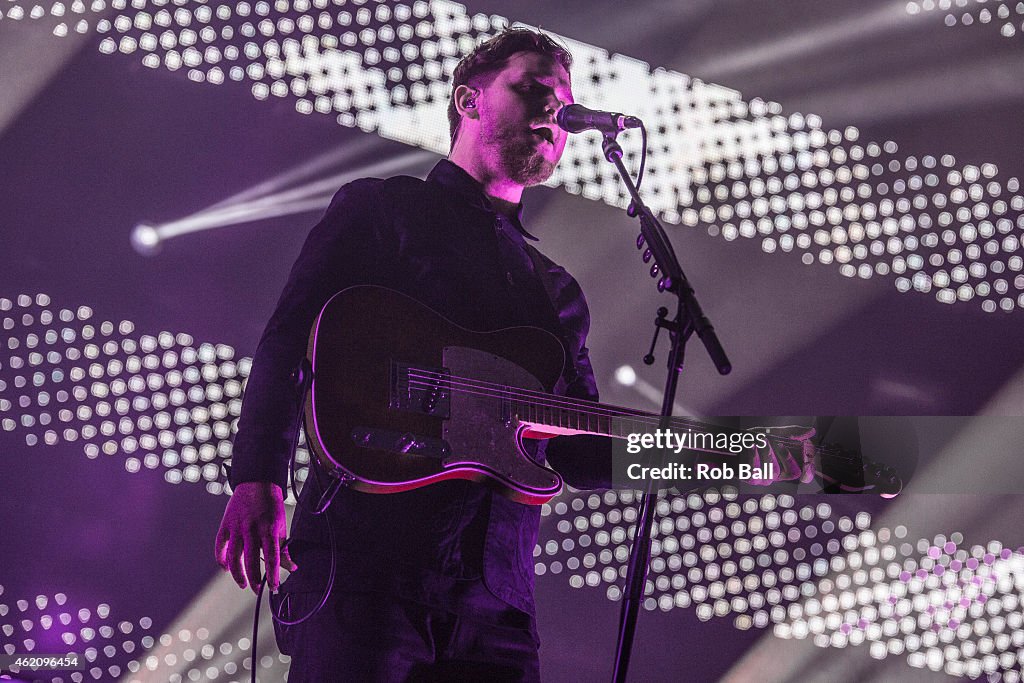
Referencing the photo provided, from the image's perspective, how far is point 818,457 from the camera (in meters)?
2.23

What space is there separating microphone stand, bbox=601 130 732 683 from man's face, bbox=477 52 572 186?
16.0 inches

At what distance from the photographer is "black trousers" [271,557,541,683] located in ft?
5.27

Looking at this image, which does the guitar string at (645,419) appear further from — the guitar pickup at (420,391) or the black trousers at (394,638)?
the black trousers at (394,638)

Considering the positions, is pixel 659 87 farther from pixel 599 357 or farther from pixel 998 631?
pixel 998 631

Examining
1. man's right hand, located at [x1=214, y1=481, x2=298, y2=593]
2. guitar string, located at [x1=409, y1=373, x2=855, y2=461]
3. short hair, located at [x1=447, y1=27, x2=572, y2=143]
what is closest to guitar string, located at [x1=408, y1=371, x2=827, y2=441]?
guitar string, located at [x1=409, y1=373, x2=855, y2=461]

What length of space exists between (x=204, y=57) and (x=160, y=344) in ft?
3.17

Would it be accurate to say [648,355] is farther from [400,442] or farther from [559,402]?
[400,442]

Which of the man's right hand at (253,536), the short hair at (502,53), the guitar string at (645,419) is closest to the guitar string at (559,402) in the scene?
the guitar string at (645,419)

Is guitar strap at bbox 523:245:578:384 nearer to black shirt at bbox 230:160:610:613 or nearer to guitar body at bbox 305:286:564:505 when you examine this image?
black shirt at bbox 230:160:610:613

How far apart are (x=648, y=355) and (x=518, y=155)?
2.62ft

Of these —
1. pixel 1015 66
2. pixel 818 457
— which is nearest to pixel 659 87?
pixel 1015 66

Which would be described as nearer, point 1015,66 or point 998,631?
point 998,631

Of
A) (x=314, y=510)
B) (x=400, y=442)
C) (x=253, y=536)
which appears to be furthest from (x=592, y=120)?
(x=253, y=536)

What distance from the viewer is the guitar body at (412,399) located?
5.52ft
